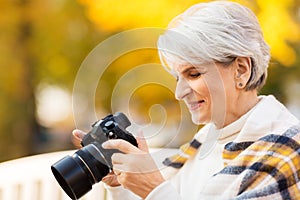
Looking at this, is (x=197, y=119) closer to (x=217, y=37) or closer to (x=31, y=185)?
(x=217, y=37)

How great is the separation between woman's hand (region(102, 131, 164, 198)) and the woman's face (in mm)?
151

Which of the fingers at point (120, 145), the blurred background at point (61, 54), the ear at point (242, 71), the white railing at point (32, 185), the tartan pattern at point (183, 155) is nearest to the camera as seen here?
the fingers at point (120, 145)

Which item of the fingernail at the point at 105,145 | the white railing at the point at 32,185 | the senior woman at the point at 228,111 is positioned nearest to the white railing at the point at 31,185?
the white railing at the point at 32,185

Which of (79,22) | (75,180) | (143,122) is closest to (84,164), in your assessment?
(75,180)

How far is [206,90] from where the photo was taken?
1196 millimetres

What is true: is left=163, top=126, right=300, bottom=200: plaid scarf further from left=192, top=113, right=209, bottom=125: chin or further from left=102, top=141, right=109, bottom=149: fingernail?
left=102, top=141, right=109, bottom=149: fingernail

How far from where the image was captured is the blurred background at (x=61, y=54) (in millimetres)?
2924

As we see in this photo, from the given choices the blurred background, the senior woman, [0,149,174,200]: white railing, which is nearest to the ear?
the senior woman

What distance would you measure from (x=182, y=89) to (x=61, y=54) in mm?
2106

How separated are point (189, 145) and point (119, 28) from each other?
174 centimetres

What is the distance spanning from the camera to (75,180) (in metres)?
1.12

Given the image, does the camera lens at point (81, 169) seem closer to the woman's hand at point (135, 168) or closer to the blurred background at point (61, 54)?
the woman's hand at point (135, 168)

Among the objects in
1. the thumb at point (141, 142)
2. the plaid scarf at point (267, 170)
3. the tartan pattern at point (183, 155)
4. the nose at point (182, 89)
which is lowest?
the tartan pattern at point (183, 155)

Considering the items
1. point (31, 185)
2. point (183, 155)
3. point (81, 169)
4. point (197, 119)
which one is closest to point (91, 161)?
→ point (81, 169)
